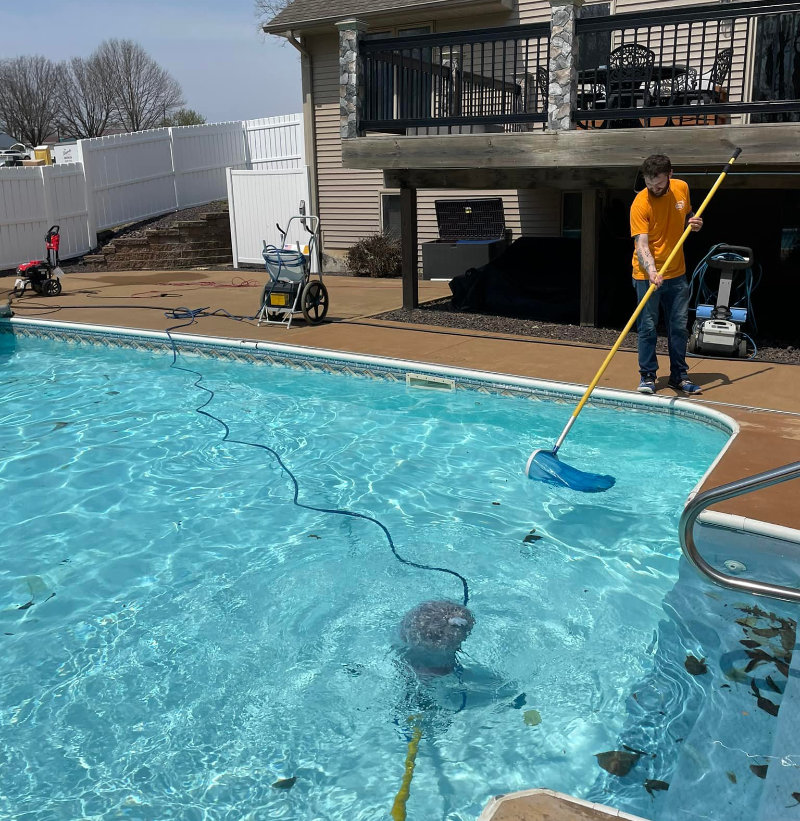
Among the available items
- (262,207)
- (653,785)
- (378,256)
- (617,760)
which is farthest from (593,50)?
(653,785)

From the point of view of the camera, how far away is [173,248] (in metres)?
17.0

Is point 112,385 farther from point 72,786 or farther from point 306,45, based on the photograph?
point 306,45

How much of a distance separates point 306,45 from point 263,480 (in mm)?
11125

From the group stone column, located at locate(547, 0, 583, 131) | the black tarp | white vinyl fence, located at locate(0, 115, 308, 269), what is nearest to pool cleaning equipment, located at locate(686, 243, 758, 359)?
stone column, located at locate(547, 0, 583, 131)

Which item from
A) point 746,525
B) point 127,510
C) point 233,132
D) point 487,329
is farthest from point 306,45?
point 746,525

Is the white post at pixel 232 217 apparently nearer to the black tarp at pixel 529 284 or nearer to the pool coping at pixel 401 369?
the pool coping at pixel 401 369

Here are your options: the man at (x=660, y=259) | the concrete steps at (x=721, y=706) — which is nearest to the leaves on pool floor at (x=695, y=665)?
the concrete steps at (x=721, y=706)

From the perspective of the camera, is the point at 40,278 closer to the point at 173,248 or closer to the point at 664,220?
the point at 173,248

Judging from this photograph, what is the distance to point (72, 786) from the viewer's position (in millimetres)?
3170

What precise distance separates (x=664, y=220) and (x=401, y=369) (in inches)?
112

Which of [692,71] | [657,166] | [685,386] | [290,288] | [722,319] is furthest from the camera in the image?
[290,288]

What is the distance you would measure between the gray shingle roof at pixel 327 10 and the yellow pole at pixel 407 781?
40.0 ft

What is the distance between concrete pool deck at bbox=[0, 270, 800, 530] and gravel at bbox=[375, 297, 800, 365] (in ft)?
0.79

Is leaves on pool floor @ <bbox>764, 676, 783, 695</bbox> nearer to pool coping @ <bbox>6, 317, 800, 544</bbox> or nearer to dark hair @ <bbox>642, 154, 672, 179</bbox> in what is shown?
pool coping @ <bbox>6, 317, 800, 544</bbox>
